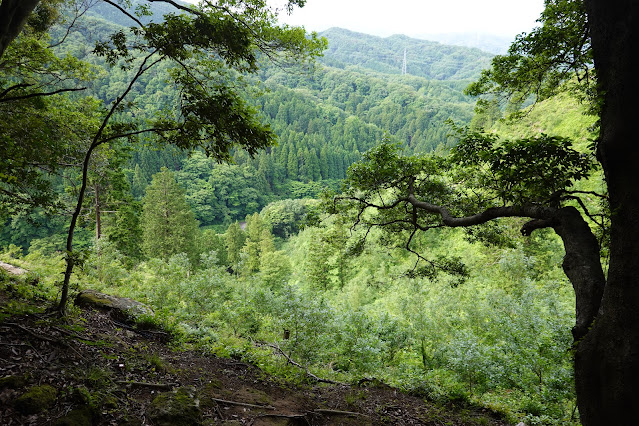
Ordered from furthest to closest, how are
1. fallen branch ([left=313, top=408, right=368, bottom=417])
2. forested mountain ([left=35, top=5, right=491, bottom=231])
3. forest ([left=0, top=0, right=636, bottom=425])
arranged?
forested mountain ([left=35, top=5, right=491, bottom=231])
fallen branch ([left=313, top=408, right=368, bottom=417])
forest ([left=0, top=0, right=636, bottom=425])

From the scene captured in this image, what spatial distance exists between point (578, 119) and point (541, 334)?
24.4m

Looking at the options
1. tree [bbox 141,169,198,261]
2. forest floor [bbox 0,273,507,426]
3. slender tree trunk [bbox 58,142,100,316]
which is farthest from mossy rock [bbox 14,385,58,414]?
tree [bbox 141,169,198,261]

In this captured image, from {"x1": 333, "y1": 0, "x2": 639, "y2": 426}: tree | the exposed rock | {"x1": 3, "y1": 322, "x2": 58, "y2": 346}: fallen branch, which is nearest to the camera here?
{"x1": 333, "y1": 0, "x2": 639, "y2": 426}: tree

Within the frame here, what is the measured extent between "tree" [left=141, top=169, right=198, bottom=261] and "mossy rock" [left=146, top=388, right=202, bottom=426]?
88.3 feet

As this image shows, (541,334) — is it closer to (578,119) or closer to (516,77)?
(516,77)

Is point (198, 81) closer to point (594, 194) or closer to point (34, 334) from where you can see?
point (34, 334)

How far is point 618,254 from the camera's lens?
11.1 feet

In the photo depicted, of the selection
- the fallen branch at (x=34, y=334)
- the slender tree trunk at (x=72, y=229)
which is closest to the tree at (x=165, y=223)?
the slender tree trunk at (x=72, y=229)

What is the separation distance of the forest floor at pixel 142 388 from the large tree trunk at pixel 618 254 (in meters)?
3.05

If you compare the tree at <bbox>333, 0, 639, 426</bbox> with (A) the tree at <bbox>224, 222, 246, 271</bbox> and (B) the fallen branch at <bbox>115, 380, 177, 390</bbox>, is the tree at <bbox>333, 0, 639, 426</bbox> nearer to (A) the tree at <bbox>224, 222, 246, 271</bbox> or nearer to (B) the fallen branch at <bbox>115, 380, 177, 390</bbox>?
(B) the fallen branch at <bbox>115, 380, 177, 390</bbox>

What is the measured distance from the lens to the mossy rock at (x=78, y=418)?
2.79m

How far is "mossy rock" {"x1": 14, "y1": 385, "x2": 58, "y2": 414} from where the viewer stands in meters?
2.82

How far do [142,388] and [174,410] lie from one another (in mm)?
796

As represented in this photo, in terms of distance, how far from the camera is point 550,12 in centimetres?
577
